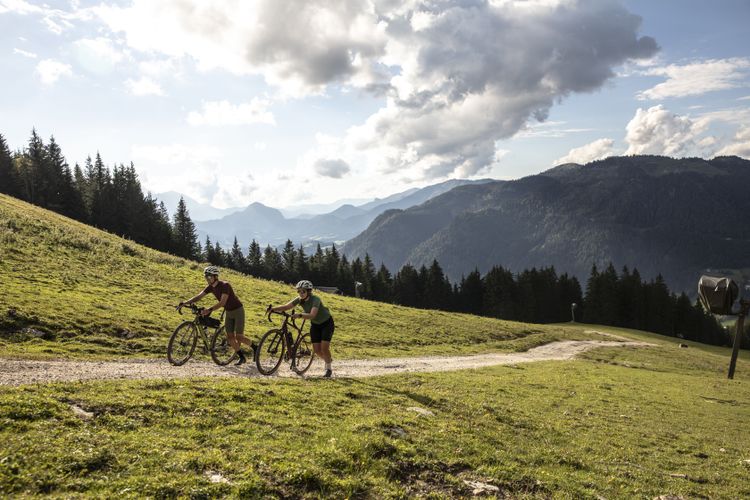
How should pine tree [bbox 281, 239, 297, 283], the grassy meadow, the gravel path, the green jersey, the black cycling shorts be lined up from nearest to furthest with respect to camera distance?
the grassy meadow
the gravel path
the green jersey
the black cycling shorts
pine tree [bbox 281, 239, 297, 283]

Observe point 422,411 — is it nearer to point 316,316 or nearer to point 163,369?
point 316,316

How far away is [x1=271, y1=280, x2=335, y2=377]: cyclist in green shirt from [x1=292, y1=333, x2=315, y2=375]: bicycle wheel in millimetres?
742

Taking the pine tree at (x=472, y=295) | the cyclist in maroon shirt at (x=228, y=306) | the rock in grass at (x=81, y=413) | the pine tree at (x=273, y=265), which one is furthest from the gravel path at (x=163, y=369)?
the pine tree at (x=273, y=265)

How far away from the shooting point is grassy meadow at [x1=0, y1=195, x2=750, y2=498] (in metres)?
7.77

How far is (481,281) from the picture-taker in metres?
134

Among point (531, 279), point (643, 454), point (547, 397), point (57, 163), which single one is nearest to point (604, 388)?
point (547, 397)

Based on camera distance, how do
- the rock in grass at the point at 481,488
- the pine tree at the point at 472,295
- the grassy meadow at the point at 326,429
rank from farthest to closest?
the pine tree at the point at 472,295, the rock in grass at the point at 481,488, the grassy meadow at the point at 326,429

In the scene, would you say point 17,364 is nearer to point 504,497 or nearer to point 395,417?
point 395,417

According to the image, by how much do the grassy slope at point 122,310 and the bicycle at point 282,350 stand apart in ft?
19.9

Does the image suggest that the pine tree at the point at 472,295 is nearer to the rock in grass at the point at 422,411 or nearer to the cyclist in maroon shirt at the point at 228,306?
the cyclist in maroon shirt at the point at 228,306

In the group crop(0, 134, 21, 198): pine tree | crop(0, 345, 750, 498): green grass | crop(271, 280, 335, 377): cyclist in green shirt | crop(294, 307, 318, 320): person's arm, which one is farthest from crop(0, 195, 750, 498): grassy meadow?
crop(0, 134, 21, 198): pine tree

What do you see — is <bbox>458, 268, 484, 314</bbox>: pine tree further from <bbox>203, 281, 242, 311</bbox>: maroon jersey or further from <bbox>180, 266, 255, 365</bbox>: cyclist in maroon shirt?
<bbox>203, 281, 242, 311</bbox>: maroon jersey

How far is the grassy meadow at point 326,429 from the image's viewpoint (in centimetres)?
777

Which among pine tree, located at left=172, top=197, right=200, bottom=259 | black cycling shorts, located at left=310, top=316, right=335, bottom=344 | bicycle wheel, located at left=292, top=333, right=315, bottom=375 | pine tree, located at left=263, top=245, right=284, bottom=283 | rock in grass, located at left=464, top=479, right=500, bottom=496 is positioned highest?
pine tree, located at left=172, top=197, right=200, bottom=259
